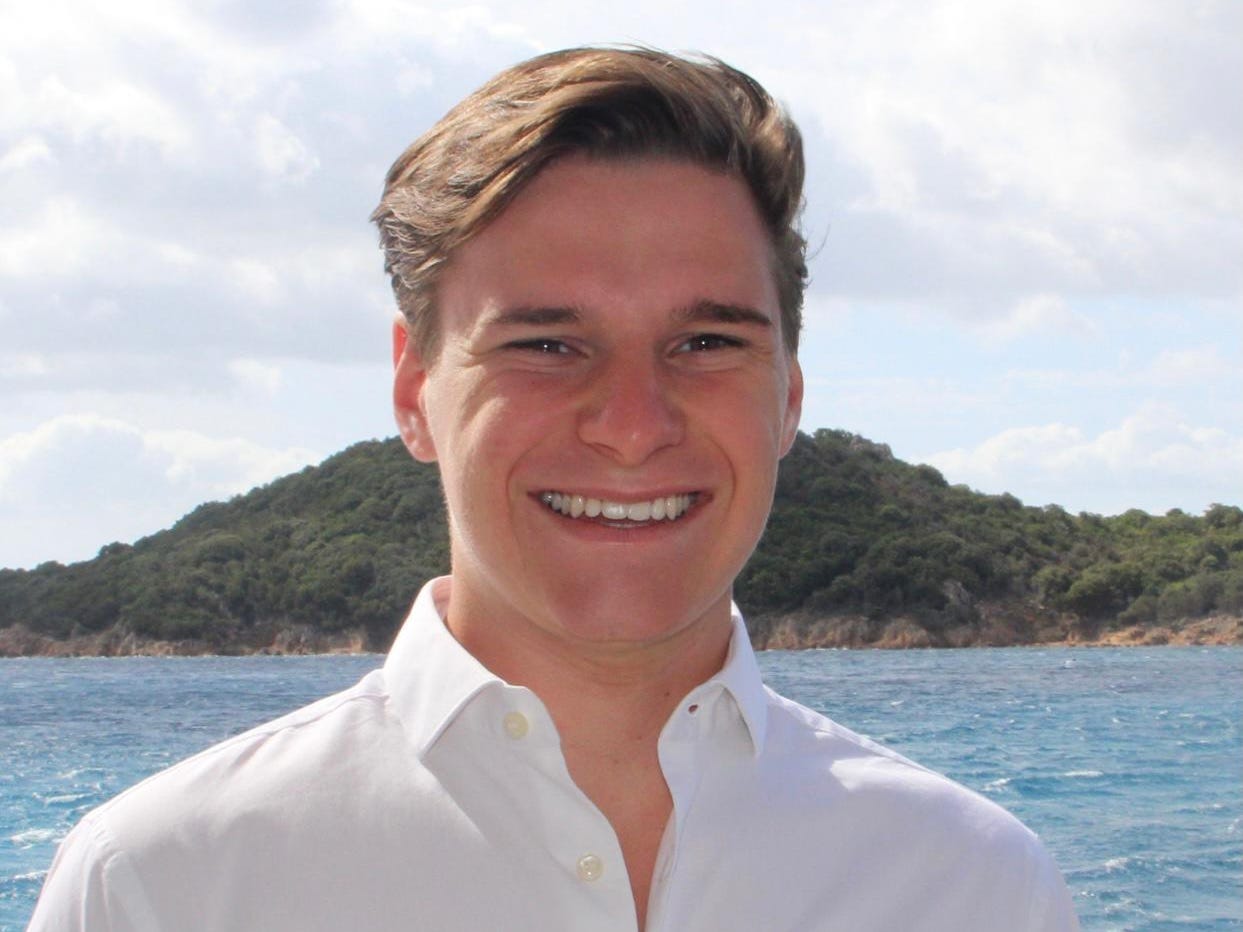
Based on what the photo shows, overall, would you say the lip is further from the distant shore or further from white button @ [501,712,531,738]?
the distant shore

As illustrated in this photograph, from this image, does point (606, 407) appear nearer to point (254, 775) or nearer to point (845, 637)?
point (254, 775)

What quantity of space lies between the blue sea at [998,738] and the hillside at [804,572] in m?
3.10

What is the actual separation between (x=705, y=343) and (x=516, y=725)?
0.51 metres

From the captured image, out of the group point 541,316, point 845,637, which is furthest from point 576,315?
point 845,637

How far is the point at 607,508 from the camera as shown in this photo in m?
1.74

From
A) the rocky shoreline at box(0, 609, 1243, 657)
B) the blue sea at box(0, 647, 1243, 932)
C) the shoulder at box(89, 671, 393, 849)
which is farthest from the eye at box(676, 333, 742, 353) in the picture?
the rocky shoreline at box(0, 609, 1243, 657)

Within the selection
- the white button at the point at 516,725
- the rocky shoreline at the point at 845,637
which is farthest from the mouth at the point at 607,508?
the rocky shoreline at the point at 845,637

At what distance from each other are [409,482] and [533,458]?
176ft

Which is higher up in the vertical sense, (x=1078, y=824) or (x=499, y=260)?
(x=499, y=260)

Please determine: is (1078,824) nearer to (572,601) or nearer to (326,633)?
(572,601)

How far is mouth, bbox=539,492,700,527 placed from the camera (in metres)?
1.74

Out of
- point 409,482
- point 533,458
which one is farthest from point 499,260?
point 409,482

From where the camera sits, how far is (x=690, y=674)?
1878mm

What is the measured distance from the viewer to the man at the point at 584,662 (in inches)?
65.5
